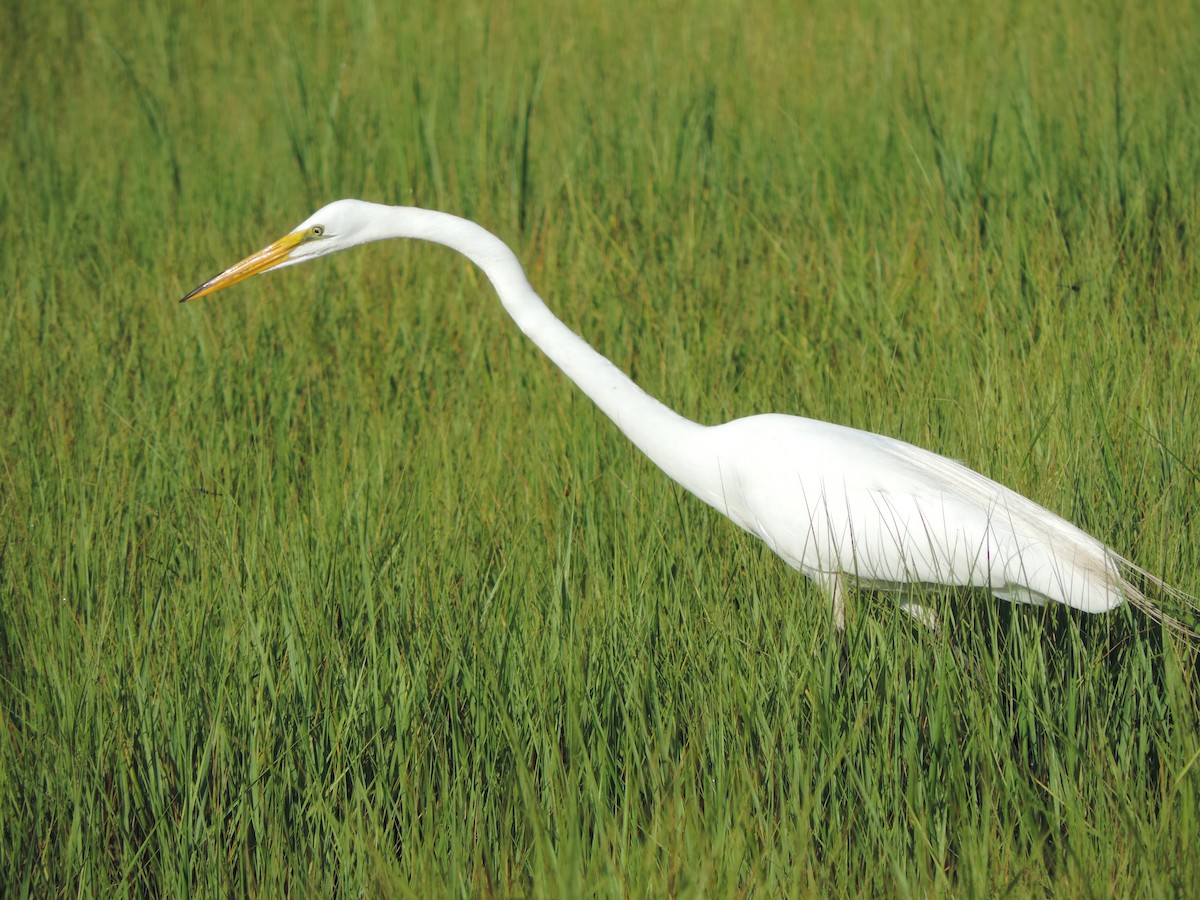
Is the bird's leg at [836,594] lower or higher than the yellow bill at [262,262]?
lower

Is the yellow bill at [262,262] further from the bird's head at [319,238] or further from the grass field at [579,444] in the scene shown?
the grass field at [579,444]

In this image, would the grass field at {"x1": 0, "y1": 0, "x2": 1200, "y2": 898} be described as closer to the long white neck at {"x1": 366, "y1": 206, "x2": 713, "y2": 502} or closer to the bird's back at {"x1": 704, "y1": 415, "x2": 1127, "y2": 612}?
the bird's back at {"x1": 704, "y1": 415, "x2": 1127, "y2": 612}

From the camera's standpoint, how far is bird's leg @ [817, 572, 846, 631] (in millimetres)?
2189

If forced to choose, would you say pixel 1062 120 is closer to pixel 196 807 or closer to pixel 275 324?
pixel 275 324

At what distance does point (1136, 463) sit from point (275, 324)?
2503 mm

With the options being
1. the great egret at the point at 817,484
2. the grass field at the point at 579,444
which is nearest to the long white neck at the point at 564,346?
the great egret at the point at 817,484

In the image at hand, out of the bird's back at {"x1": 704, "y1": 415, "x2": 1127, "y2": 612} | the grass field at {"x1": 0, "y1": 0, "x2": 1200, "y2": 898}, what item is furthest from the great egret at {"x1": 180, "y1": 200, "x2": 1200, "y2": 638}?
the grass field at {"x1": 0, "y1": 0, "x2": 1200, "y2": 898}

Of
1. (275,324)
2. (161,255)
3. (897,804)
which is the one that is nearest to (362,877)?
(897,804)

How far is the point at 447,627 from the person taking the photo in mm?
2115

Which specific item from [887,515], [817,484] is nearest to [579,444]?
[817,484]

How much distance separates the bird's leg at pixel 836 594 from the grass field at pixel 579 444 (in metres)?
0.05

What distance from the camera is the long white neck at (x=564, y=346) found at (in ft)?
8.00

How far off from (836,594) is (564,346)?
2.43ft

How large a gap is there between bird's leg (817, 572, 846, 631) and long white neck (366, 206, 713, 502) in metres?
0.32
